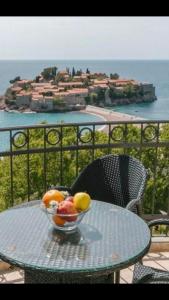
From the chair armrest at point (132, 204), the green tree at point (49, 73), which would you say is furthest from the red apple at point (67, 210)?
the green tree at point (49, 73)

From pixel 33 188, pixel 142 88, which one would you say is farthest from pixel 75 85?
pixel 33 188

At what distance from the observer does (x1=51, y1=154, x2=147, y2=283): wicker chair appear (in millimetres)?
3141

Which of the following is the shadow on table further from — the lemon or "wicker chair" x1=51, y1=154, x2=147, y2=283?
"wicker chair" x1=51, y1=154, x2=147, y2=283

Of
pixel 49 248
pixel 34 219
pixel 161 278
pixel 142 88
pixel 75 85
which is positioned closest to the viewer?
pixel 49 248

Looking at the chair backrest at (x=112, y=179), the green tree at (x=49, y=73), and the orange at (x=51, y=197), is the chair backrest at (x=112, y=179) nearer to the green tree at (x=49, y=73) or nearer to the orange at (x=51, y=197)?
the orange at (x=51, y=197)

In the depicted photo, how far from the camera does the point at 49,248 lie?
2.02 metres

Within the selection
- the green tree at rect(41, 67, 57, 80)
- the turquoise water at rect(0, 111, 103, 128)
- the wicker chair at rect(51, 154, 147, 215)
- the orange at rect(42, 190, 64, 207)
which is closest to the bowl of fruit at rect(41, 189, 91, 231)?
the orange at rect(42, 190, 64, 207)

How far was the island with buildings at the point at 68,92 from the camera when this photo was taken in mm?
62906

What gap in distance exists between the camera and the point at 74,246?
2.05 m

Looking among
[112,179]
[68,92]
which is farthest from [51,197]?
[68,92]

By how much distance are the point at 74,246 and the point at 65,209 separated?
190mm

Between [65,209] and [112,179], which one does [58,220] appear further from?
[112,179]
